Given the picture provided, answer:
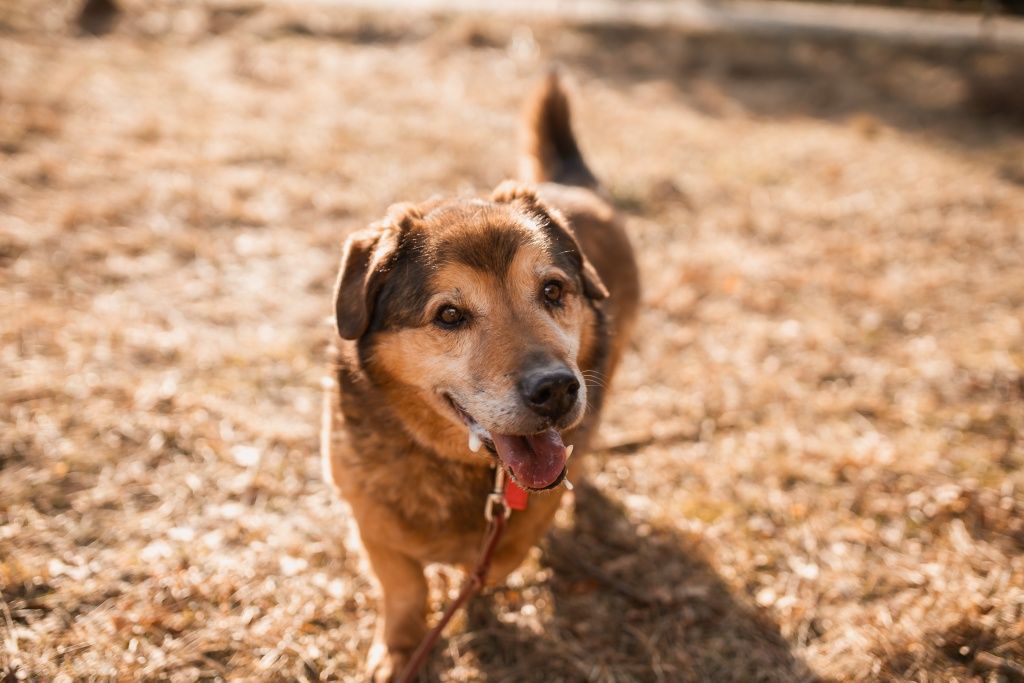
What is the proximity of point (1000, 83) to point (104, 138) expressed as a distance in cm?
1201

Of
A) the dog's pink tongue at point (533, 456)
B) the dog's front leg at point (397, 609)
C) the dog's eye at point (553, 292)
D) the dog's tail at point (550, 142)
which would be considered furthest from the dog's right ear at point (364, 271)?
the dog's tail at point (550, 142)

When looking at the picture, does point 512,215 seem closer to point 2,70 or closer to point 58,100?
point 58,100

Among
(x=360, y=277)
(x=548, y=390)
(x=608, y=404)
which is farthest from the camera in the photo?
(x=608, y=404)

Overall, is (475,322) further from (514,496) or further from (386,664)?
(386,664)

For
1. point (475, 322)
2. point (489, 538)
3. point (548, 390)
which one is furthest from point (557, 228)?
point (489, 538)

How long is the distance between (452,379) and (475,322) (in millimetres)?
260

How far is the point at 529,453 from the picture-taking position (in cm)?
280

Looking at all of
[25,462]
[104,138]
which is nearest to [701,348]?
[25,462]

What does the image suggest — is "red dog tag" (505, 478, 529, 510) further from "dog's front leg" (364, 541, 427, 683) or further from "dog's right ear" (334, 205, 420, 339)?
"dog's right ear" (334, 205, 420, 339)

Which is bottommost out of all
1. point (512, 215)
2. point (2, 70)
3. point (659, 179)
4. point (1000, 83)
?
point (2, 70)

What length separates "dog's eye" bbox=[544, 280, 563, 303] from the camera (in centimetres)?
315

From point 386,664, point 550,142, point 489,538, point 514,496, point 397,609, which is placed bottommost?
point 386,664

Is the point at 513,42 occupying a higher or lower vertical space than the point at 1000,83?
lower

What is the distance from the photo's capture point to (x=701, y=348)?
5.79 m
